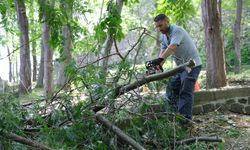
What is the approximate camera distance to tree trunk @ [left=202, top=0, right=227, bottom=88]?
24.3ft

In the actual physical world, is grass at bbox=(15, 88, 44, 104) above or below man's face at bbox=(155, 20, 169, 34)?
below

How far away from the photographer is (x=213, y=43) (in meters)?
7.51

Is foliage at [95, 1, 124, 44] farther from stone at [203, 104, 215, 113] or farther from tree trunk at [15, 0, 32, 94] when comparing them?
tree trunk at [15, 0, 32, 94]

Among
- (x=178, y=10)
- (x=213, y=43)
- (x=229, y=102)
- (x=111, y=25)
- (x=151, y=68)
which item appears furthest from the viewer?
(x=178, y=10)

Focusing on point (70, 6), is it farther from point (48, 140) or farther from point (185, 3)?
point (48, 140)

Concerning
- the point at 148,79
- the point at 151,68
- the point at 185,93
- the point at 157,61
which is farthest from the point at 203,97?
the point at 148,79

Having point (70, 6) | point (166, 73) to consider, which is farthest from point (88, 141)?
point (70, 6)

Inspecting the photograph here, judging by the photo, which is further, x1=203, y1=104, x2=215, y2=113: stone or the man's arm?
x1=203, y1=104, x2=215, y2=113: stone

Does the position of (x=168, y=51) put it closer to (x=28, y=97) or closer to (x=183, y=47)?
(x=183, y=47)

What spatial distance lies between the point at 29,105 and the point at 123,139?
1279 millimetres

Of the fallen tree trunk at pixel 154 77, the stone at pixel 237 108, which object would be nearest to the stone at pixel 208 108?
the stone at pixel 237 108

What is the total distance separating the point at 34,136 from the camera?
379cm

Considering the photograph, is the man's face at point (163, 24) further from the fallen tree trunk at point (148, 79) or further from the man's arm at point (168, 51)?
the fallen tree trunk at point (148, 79)

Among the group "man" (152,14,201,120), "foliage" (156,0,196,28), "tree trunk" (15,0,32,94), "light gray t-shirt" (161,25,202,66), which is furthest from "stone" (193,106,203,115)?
"tree trunk" (15,0,32,94)
